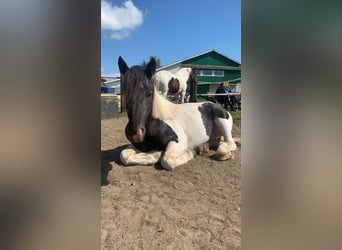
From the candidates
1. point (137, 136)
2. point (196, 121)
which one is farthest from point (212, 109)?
point (137, 136)

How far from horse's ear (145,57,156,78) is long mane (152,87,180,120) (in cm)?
15

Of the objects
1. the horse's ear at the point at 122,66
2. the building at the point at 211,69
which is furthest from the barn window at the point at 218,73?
the horse's ear at the point at 122,66

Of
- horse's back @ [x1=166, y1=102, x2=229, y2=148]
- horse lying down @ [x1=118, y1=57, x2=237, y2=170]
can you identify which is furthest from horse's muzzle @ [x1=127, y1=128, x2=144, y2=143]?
horse's back @ [x1=166, y1=102, x2=229, y2=148]

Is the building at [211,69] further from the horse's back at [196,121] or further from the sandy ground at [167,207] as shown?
the sandy ground at [167,207]

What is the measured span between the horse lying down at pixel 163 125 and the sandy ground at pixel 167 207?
0.07m

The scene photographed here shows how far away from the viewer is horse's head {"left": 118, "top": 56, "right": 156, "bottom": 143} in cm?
83

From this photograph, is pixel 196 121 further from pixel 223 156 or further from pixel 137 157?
pixel 137 157

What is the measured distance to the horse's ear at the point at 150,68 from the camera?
0.83 meters
